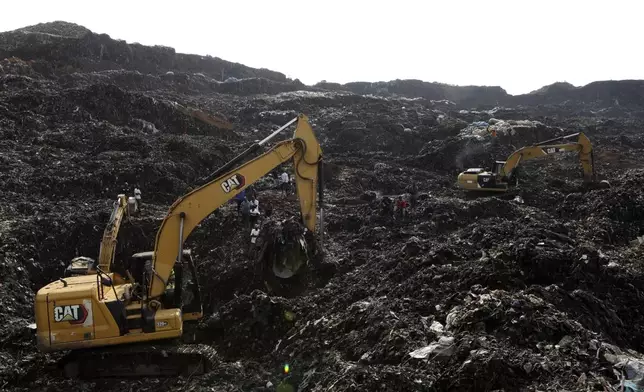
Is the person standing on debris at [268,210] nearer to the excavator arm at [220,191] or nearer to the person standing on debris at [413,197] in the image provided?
the excavator arm at [220,191]

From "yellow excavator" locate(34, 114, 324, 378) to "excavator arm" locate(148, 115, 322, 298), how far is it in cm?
1

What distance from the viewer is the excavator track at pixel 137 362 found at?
6285mm

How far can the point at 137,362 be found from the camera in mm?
6359

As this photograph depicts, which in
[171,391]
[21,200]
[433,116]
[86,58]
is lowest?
[171,391]

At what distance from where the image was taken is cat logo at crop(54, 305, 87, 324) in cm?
605

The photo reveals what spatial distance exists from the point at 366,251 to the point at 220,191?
4.60 meters

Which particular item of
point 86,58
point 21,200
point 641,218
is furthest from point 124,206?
point 86,58

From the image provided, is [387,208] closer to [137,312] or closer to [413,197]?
[413,197]

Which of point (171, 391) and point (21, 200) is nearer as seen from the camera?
point (171, 391)

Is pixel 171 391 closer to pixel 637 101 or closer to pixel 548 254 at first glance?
pixel 548 254

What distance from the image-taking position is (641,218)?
11.7 m

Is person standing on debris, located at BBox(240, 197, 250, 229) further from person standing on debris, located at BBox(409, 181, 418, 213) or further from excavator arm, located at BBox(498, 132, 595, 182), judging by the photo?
excavator arm, located at BBox(498, 132, 595, 182)

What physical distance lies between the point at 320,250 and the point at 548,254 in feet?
13.2

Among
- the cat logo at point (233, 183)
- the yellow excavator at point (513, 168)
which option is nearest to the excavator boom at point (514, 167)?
the yellow excavator at point (513, 168)
